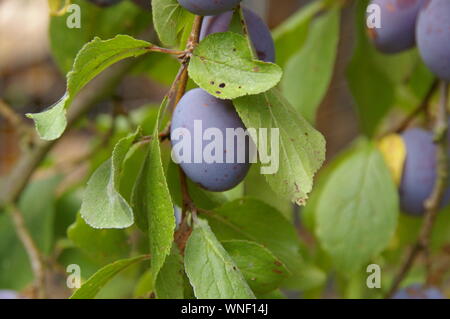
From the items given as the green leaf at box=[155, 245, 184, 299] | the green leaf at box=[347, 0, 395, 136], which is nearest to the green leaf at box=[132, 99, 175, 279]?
the green leaf at box=[155, 245, 184, 299]

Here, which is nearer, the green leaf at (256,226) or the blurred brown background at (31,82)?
the green leaf at (256,226)

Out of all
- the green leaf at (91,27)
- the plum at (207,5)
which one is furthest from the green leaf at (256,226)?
the green leaf at (91,27)

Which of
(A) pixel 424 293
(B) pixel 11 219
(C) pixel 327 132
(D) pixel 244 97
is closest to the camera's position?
(D) pixel 244 97

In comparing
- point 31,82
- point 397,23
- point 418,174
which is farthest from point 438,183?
point 31,82

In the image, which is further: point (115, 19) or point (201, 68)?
point (115, 19)

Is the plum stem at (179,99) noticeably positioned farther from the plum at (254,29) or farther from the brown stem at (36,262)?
the brown stem at (36,262)

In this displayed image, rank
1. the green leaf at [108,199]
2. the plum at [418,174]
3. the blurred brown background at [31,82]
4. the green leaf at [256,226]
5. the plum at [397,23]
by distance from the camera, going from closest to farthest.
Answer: the green leaf at [108,199] → the green leaf at [256,226] → the plum at [397,23] → the plum at [418,174] → the blurred brown background at [31,82]
